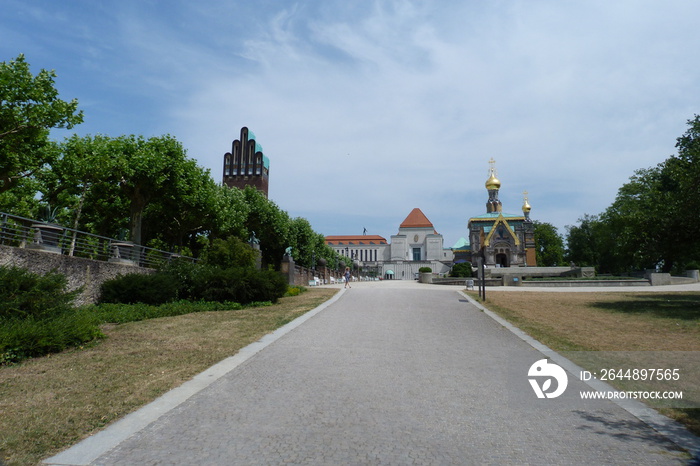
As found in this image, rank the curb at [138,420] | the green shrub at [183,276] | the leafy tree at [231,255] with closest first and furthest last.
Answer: the curb at [138,420], the green shrub at [183,276], the leafy tree at [231,255]

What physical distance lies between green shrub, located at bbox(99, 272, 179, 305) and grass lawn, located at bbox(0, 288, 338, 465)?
5.54 meters

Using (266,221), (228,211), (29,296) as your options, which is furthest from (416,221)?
(29,296)

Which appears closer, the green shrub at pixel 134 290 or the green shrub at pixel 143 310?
the green shrub at pixel 143 310

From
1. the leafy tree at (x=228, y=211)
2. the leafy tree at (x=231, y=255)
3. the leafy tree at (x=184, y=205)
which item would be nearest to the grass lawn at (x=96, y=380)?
the leafy tree at (x=231, y=255)

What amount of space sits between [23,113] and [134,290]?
854 cm

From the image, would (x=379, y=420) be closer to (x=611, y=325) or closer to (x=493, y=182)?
(x=611, y=325)

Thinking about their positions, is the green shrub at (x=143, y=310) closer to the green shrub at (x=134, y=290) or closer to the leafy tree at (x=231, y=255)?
the green shrub at (x=134, y=290)

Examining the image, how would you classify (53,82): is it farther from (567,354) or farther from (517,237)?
(517,237)

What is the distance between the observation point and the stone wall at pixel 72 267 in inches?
505

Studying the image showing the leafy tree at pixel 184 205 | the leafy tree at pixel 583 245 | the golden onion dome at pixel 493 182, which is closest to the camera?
the leafy tree at pixel 184 205

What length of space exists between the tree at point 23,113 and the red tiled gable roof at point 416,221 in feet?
371

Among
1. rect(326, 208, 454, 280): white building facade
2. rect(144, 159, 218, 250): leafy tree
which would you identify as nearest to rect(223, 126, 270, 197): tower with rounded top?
rect(326, 208, 454, 280): white building facade

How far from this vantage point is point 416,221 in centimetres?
13112

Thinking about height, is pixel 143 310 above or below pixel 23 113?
below
